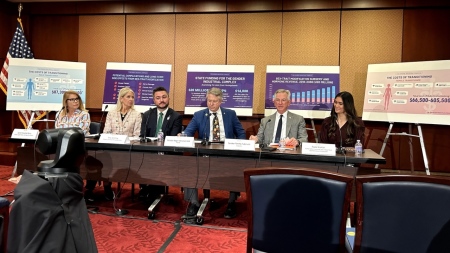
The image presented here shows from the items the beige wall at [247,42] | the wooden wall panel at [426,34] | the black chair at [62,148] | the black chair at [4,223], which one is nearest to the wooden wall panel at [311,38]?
the beige wall at [247,42]

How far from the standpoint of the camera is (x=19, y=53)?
5.20m

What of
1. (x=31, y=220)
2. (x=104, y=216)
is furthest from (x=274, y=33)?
(x=31, y=220)

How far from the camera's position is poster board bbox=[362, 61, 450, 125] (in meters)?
3.99

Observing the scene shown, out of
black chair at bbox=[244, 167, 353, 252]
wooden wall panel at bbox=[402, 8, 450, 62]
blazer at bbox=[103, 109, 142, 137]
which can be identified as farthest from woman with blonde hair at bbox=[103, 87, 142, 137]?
wooden wall panel at bbox=[402, 8, 450, 62]

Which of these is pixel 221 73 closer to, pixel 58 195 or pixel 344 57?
pixel 344 57

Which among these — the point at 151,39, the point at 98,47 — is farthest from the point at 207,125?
the point at 98,47

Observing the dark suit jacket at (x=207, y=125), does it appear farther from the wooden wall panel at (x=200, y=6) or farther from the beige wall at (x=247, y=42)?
the wooden wall panel at (x=200, y=6)

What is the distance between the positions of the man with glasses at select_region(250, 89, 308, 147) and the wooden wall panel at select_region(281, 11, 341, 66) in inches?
69.8

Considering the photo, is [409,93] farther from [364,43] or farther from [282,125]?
[282,125]

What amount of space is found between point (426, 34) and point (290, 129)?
2686mm

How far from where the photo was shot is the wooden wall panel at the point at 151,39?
5363 millimetres

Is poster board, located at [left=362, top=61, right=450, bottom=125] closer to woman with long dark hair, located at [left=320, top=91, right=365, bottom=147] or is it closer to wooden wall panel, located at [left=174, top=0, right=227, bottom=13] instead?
woman with long dark hair, located at [left=320, top=91, right=365, bottom=147]

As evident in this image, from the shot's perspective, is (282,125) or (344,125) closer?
(344,125)

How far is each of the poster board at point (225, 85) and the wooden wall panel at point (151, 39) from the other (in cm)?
52
